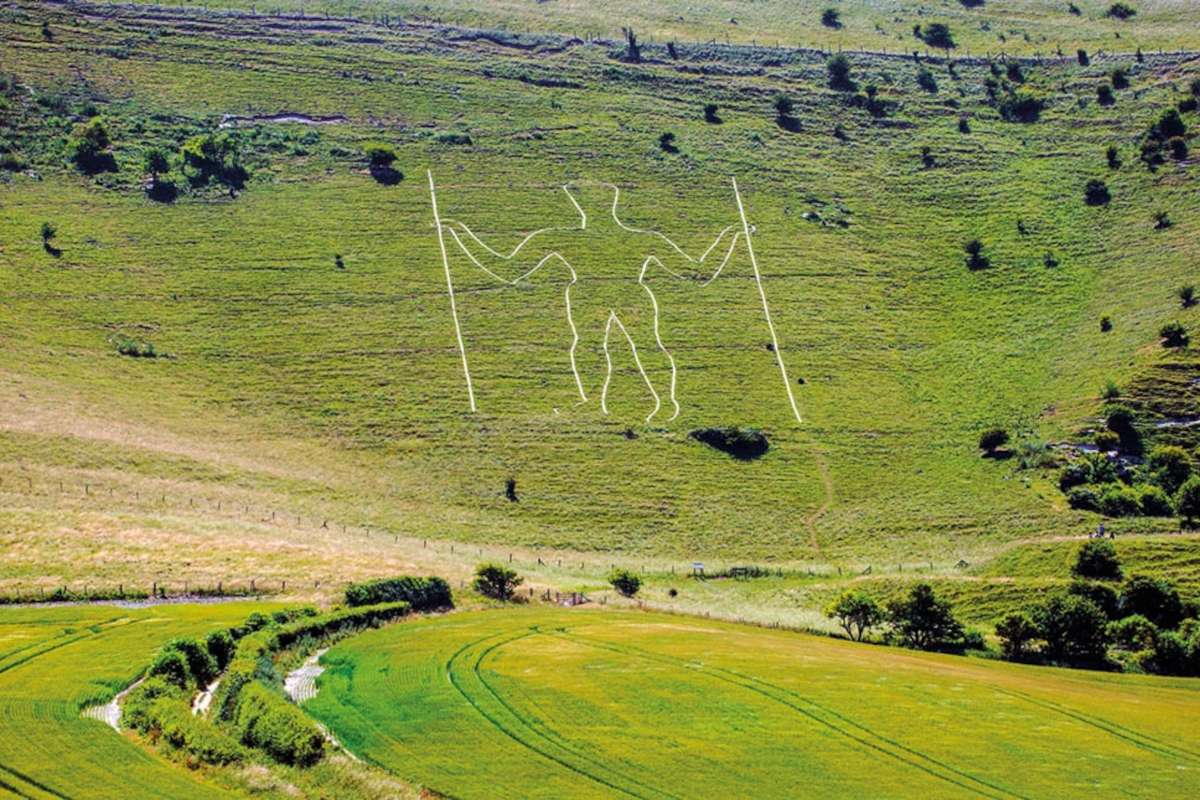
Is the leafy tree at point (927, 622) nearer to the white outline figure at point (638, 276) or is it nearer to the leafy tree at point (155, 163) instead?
the white outline figure at point (638, 276)

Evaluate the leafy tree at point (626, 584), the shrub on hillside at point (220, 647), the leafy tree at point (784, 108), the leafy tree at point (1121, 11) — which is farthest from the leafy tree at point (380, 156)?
the leafy tree at point (1121, 11)

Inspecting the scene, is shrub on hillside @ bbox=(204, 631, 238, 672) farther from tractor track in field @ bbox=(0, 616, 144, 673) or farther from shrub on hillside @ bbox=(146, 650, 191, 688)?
tractor track in field @ bbox=(0, 616, 144, 673)

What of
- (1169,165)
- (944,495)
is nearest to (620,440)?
(944,495)

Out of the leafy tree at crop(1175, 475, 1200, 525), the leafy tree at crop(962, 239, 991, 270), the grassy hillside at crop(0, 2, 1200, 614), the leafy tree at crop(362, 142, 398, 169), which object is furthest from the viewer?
the leafy tree at crop(362, 142, 398, 169)

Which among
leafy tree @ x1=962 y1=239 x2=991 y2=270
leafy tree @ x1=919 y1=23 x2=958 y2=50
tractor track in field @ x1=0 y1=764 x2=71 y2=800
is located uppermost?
leafy tree @ x1=919 y1=23 x2=958 y2=50

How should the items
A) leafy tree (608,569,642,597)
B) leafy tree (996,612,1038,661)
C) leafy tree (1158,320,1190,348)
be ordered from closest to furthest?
1. leafy tree (996,612,1038,661)
2. leafy tree (608,569,642,597)
3. leafy tree (1158,320,1190,348)

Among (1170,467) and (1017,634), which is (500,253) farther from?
(1017,634)

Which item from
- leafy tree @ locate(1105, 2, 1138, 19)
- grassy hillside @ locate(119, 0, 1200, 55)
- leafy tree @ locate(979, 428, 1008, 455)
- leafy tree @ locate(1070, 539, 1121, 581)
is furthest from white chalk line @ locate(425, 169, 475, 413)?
leafy tree @ locate(1105, 2, 1138, 19)
